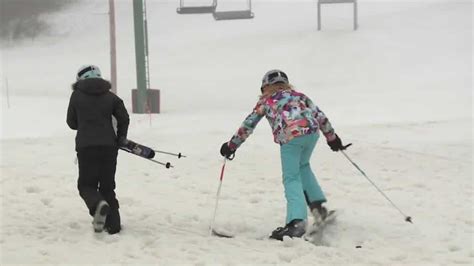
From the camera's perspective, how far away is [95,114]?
5.63 meters

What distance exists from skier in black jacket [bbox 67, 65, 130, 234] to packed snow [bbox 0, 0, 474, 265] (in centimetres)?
36

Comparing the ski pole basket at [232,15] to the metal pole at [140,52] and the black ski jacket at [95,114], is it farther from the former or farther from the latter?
the black ski jacket at [95,114]

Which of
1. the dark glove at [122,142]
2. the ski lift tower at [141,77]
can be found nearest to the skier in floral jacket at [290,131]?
the dark glove at [122,142]

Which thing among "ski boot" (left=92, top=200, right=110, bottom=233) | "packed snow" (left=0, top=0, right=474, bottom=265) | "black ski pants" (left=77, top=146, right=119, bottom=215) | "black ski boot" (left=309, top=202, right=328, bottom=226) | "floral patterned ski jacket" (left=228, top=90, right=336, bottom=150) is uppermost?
"floral patterned ski jacket" (left=228, top=90, right=336, bottom=150)

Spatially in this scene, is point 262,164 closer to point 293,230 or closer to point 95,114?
point 293,230

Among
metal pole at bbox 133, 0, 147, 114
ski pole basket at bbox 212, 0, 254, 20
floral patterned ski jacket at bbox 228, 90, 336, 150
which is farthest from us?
ski pole basket at bbox 212, 0, 254, 20

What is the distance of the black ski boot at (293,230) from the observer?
557cm

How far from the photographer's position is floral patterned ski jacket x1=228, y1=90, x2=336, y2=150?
5699mm

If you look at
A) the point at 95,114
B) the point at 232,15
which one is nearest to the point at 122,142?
the point at 95,114

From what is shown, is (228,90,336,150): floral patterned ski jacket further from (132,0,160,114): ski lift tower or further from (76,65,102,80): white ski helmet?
(132,0,160,114): ski lift tower

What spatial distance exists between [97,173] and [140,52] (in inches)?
603

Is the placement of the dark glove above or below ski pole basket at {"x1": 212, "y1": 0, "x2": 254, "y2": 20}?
below

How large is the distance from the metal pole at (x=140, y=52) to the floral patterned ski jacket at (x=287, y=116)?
14.8m

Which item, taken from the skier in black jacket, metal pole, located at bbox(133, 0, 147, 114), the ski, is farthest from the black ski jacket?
metal pole, located at bbox(133, 0, 147, 114)
